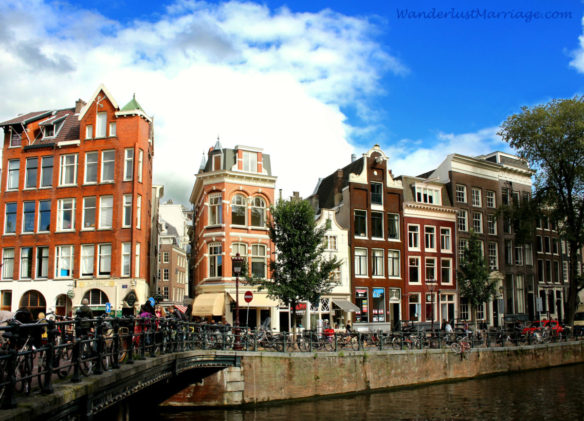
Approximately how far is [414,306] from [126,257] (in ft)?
75.5

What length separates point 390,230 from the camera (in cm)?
4684

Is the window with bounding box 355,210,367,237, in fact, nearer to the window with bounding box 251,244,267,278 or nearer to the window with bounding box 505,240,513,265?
the window with bounding box 251,244,267,278

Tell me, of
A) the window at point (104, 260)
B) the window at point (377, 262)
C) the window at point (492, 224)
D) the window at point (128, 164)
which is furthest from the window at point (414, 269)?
the window at point (104, 260)

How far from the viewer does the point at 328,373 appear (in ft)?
91.8

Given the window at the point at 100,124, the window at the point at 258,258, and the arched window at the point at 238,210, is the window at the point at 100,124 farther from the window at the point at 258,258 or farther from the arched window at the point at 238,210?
the window at the point at 258,258

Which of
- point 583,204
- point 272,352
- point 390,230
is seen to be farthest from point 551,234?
point 272,352

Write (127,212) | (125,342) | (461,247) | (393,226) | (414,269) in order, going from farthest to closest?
1. (461,247)
2. (414,269)
3. (393,226)
4. (127,212)
5. (125,342)

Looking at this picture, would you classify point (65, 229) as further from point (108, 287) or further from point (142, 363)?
point (142, 363)

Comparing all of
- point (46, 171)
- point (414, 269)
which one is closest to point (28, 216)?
point (46, 171)

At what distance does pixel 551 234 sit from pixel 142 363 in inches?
2120

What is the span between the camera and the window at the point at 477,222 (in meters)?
52.1

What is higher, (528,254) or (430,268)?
(528,254)

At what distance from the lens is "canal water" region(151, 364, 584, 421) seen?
2356cm

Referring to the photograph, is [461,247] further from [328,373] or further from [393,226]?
[328,373]
